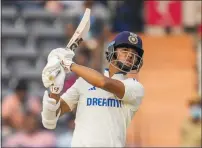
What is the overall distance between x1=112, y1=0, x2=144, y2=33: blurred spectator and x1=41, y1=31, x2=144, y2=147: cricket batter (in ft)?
16.9

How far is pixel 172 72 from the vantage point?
10.7m

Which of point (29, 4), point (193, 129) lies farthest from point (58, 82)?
point (29, 4)

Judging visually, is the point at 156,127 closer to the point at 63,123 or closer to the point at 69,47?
the point at 63,123

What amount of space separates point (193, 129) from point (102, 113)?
168 inches

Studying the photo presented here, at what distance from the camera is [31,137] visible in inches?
328

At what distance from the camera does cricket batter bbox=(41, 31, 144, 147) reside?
4.58 metres

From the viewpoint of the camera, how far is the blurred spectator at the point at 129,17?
10039 millimetres

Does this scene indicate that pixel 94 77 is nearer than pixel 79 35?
Yes

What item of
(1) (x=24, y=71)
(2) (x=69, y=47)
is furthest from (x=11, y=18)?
(2) (x=69, y=47)

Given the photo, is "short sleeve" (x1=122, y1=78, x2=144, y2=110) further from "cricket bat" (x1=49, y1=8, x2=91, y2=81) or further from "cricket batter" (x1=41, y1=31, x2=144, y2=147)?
"cricket bat" (x1=49, y1=8, x2=91, y2=81)

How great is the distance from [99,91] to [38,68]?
5.24m

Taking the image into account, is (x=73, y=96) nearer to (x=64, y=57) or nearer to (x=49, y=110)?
(x=49, y=110)

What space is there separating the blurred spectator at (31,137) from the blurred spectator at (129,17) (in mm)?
2069

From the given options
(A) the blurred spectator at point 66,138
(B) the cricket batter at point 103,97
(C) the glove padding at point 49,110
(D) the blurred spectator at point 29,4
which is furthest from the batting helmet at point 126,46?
(D) the blurred spectator at point 29,4
